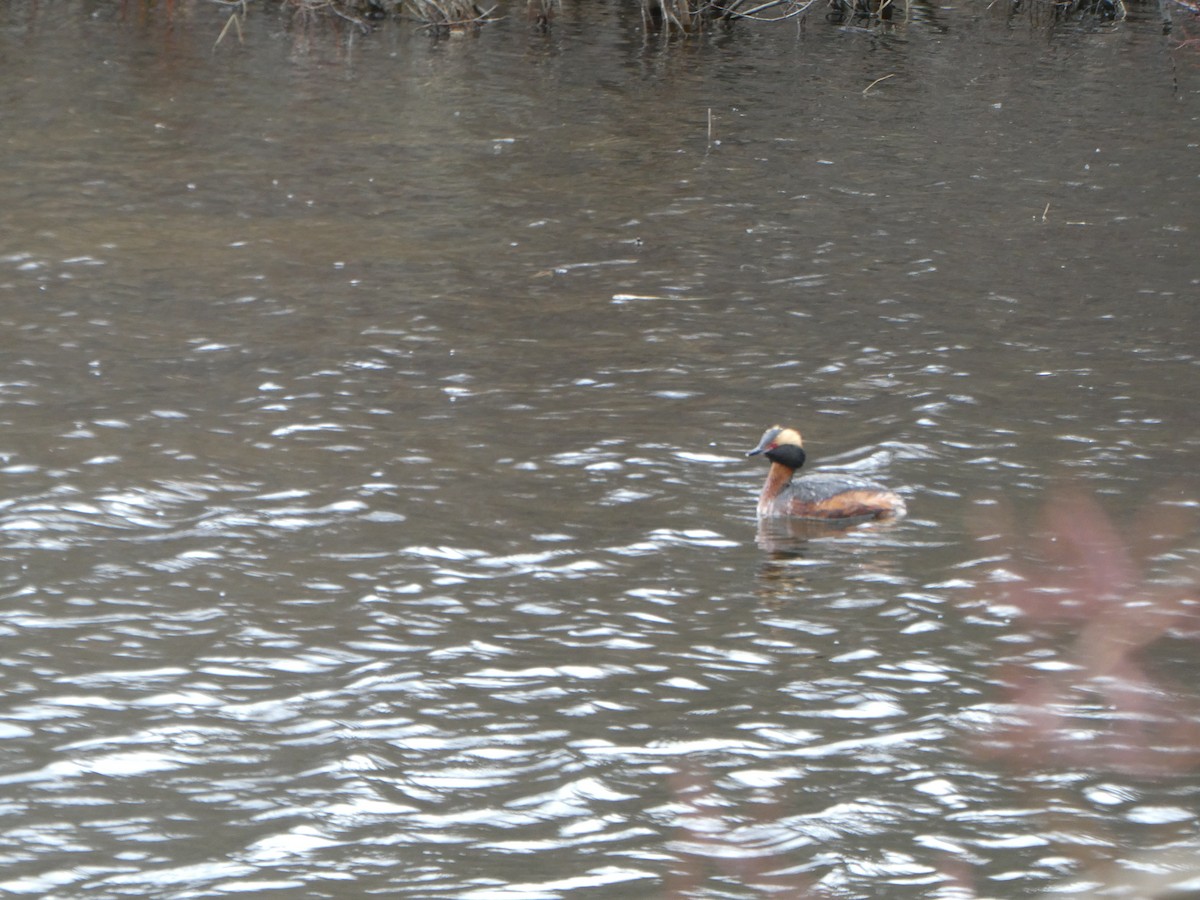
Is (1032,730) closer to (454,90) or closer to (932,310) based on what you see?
(932,310)

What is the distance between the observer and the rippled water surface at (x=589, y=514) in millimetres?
8133

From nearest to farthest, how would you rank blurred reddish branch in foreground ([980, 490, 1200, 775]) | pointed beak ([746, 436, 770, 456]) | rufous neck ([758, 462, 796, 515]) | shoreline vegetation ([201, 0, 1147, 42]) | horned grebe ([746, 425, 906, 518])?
blurred reddish branch in foreground ([980, 490, 1200, 775])
horned grebe ([746, 425, 906, 518])
rufous neck ([758, 462, 796, 515])
pointed beak ([746, 436, 770, 456])
shoreline vegetation ([201, 0, 1147, 42])

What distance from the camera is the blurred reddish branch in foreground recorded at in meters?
8.92

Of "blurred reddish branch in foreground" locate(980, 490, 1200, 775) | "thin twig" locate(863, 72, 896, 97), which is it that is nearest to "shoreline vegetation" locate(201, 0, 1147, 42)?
"thin twig" locate(863, 72, 896, 97)

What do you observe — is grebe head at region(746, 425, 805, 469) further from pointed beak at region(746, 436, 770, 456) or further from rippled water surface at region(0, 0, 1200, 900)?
rippled water surface at region(0, 0, 1200, 900)

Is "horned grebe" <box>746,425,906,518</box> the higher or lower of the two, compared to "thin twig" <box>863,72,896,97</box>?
lower

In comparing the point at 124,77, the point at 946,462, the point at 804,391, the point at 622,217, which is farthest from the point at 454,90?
the point at 946,462

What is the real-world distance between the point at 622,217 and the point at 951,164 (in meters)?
5.39

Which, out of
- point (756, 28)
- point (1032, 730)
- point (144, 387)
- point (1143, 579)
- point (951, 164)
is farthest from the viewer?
point (756, 28)

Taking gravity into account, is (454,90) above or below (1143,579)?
above

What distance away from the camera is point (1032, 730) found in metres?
9.05

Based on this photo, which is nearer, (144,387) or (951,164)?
(144,387)

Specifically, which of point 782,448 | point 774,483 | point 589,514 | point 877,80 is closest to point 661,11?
point 877,80

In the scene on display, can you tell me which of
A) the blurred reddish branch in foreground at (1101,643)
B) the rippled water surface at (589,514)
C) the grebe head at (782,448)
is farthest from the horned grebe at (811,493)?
the blurred reddish branch in foreground at (1101,643)
